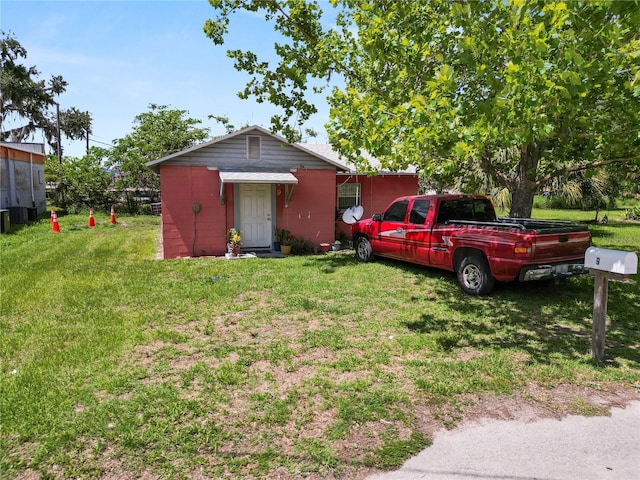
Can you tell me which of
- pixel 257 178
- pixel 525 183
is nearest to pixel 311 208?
pixel 257 178

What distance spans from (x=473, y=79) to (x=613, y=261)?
175 inches

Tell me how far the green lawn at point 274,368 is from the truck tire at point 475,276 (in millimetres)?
239

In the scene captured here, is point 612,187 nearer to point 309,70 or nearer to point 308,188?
point 308,188

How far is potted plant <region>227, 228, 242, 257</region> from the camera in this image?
11.8 metres

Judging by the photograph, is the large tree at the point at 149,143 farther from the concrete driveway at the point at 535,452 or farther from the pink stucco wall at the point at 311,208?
the concrete driveway at the point at 535,452

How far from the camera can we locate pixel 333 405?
364 cm

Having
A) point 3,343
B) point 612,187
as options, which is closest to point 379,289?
point 3,343

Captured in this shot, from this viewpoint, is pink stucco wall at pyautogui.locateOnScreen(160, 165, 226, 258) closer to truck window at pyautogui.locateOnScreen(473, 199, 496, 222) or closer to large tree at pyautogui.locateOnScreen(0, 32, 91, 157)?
truck window at pyautogui.locateOnScreen(473, 199, 496, 222)

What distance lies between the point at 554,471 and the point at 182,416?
283cm

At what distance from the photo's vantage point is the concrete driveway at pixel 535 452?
280cm

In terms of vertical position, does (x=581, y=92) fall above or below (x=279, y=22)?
below

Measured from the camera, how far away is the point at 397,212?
9.60 m

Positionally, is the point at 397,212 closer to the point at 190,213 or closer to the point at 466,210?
the point at 466,210

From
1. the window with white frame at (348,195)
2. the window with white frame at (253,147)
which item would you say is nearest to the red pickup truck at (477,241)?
the window with white frame at (253,147)
